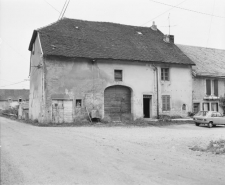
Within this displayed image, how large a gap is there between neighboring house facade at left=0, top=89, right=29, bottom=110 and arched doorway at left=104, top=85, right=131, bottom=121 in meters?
63.9

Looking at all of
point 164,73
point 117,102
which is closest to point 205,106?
point 164,73

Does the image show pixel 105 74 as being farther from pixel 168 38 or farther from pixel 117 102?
pixel 168 38

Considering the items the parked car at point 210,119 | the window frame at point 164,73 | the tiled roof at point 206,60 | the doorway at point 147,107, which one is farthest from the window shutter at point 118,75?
the tiled roof at point 206,60

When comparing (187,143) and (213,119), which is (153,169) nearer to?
(187,143)

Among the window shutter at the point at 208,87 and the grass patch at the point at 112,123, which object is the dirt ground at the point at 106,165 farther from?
the window shutter at the point at 208,87

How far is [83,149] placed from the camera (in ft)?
31.0

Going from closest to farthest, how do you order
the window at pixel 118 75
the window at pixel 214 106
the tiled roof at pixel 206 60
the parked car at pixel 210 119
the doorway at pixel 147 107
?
the parked car at pixel 210 119
the window at pixel 118 75
the doorway at pixel 147 107
the window at pixel 214 106
the tiled roof at pixel 206 60

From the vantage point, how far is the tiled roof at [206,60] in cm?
2865

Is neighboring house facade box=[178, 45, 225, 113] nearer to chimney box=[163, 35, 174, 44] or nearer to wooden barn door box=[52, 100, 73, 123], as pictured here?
chimney box=[163, 35, 174, 44]

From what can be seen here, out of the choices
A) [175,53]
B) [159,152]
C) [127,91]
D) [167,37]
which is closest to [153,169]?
[159,152]

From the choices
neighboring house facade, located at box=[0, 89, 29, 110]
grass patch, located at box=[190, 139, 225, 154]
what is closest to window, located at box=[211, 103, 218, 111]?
grass patch, located at box=[190, 139, 225, 154]

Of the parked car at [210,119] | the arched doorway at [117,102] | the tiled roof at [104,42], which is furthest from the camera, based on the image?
the arched doorway at [117,102]

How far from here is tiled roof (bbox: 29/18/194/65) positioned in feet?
73.3

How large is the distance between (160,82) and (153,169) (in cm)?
1923
